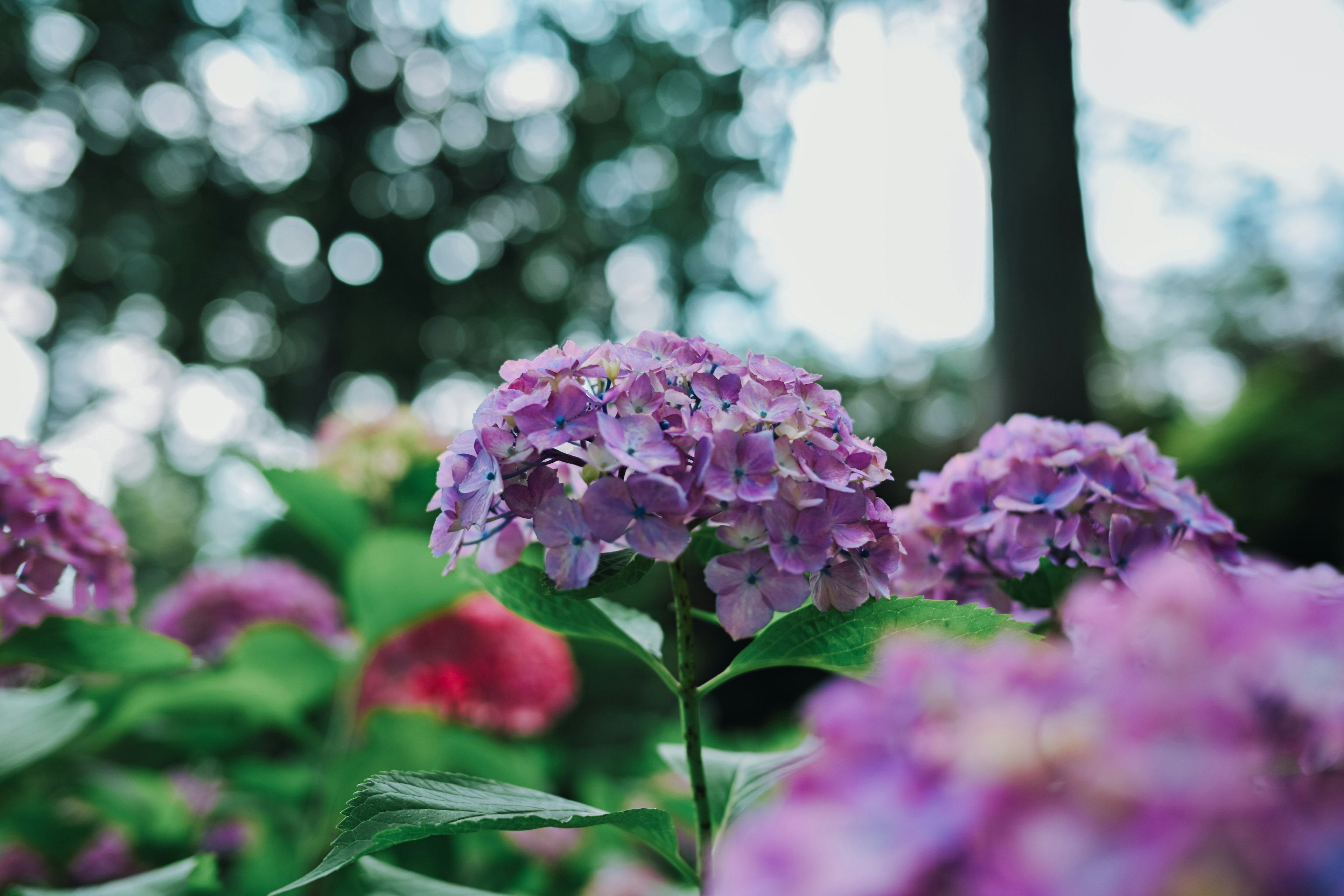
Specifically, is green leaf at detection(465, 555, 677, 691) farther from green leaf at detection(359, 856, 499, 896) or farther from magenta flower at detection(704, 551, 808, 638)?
green leaf at detection(359, 856, 499, 896)

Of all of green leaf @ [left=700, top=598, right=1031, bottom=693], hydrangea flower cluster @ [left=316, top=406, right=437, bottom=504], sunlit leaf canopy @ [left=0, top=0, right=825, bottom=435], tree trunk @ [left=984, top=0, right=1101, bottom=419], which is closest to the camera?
green leaf @ [left=700, top=598, right=1031, bottom=693]

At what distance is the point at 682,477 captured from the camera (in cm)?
82

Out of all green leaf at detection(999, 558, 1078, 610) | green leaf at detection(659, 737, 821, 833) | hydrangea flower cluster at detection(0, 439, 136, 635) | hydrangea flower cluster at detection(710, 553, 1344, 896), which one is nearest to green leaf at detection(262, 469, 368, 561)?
hydrangea flower cluster at detection(0, 439, 136, 635)

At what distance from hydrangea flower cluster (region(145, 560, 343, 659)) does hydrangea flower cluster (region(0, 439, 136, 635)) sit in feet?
3.84

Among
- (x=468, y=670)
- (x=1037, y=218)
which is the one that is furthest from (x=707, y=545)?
(x=1037, y=218)

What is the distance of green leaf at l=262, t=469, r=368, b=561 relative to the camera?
190 centimetres

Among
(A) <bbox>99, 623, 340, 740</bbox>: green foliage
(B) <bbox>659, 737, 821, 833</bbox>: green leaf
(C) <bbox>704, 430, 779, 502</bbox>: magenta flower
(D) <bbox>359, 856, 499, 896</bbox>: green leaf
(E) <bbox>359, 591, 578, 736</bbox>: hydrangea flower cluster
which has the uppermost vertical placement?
(C) <bbox>704, 430, 779, 502</bbox>: magenta flower

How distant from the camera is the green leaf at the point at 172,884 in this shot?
1.11 m

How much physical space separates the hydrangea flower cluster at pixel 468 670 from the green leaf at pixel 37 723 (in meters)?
0.82

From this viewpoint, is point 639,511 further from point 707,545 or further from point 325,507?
point 325,507

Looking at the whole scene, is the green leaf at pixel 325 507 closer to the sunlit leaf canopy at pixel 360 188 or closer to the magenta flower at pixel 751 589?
the magenta flower at pixel 751 589

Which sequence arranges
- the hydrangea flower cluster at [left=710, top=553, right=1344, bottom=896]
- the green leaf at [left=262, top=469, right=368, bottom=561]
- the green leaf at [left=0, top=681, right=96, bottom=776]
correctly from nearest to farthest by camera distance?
1. the hydrangea flower cluster at [left=710, top=553, right=1344, bottom=896]
2. the green leaf at [left=0, top=681, right=96, bottom=776]
3. the green leaf at [left=262, top=469, right=368, bottom=561]

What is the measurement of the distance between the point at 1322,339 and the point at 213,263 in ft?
39.8

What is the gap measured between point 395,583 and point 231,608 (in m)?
1.21
